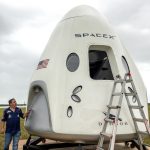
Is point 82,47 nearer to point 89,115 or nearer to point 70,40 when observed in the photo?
point 70,40

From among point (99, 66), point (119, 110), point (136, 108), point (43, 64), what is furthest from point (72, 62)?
point (136, 108)

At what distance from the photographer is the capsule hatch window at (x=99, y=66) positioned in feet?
31.8

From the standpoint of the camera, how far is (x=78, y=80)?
30.0 ft

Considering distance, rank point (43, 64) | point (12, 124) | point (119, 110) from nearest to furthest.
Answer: point (119, 110) → point (12, 124) → point (43, 64)

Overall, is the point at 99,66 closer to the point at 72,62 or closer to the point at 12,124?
the point at 72,62

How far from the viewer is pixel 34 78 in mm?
10219

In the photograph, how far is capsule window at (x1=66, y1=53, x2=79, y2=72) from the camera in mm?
9320

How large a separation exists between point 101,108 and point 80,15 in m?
2.70

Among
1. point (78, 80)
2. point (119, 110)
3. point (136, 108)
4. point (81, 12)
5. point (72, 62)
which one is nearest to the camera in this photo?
point (119, 110)

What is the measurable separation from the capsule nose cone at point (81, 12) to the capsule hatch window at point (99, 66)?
1089mm

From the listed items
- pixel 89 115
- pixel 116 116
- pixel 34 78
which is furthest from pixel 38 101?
pixel 116 116

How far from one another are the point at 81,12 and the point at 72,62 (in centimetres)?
159

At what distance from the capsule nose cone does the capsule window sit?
1.29 meters

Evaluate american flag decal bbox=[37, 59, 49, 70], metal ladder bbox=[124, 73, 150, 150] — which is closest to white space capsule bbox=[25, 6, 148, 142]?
american flag decal bbox=[37, 59, 49, 70]
